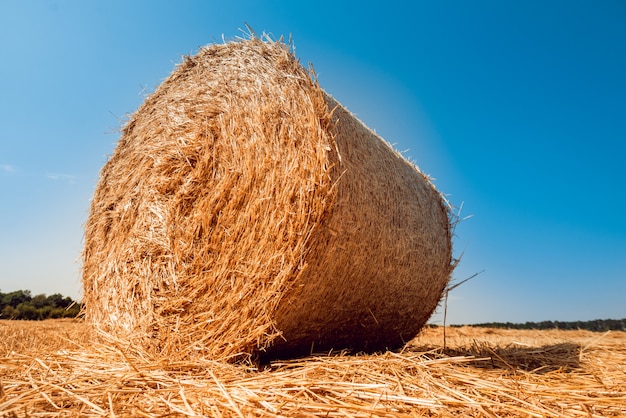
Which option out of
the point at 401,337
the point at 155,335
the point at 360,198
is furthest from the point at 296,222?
the point at 401,337

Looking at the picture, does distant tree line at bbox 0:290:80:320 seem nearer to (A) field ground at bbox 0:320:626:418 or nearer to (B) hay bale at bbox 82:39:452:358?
(B) hay bale at bbox 82:39:452:358

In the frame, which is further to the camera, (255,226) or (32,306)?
(32,306)

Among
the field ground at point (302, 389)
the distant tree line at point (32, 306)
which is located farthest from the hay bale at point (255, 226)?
the distant tree line at point (32, 306)

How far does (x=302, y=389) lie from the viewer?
187 centimetres

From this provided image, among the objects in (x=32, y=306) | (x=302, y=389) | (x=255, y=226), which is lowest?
(x=302, y=389)

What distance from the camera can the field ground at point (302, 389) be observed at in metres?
1.73

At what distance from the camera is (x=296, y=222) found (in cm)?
250

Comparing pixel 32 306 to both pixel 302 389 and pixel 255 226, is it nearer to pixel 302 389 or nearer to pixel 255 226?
pixel 255 226

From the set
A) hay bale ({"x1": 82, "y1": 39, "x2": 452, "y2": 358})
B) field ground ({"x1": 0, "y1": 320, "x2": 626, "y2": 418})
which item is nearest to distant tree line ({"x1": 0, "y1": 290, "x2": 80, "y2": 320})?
hay bale ({"x1": 82, "y1": 39, "x2": 452, "y2": 358})

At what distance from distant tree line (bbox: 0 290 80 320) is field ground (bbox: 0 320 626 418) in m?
5.72

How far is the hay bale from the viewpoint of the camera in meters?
2.54

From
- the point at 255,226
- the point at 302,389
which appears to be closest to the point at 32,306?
the point at 255,226

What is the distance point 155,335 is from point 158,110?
1.68m

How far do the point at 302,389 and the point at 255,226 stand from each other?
1.05 m
